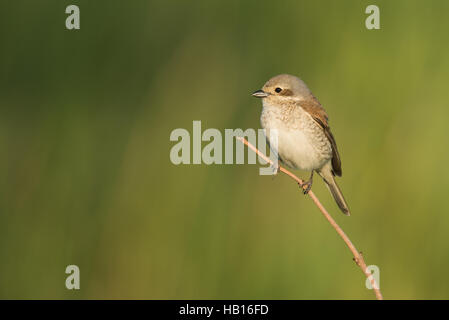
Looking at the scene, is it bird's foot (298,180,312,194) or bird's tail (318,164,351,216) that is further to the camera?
bird's foot (298,180,312,194)

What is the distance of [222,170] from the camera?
3.84 m

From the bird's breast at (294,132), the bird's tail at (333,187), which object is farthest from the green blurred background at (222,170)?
the bird's breast at (294,132)

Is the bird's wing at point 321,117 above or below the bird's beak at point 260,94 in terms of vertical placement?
below

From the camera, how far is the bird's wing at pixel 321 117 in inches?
151

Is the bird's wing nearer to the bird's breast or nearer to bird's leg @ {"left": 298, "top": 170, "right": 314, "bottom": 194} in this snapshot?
the bird's breast

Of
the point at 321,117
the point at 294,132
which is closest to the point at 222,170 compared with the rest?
the point at 294,132

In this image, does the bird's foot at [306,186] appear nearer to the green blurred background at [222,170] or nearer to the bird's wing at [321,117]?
the green blurred background at [222,170]

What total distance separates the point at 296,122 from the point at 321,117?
18 centimetres

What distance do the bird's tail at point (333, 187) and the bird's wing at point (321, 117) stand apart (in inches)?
3.9

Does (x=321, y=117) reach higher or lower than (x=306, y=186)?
higher

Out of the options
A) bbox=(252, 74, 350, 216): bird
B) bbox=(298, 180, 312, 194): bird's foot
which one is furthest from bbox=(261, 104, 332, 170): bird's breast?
bbox=(298, 180, 312, 194): bird's foot

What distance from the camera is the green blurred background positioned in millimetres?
3686

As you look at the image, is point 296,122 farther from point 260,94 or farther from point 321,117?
point 260,94

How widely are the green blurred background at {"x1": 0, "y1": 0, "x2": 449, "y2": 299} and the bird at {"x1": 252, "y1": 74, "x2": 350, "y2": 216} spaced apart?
12cm
